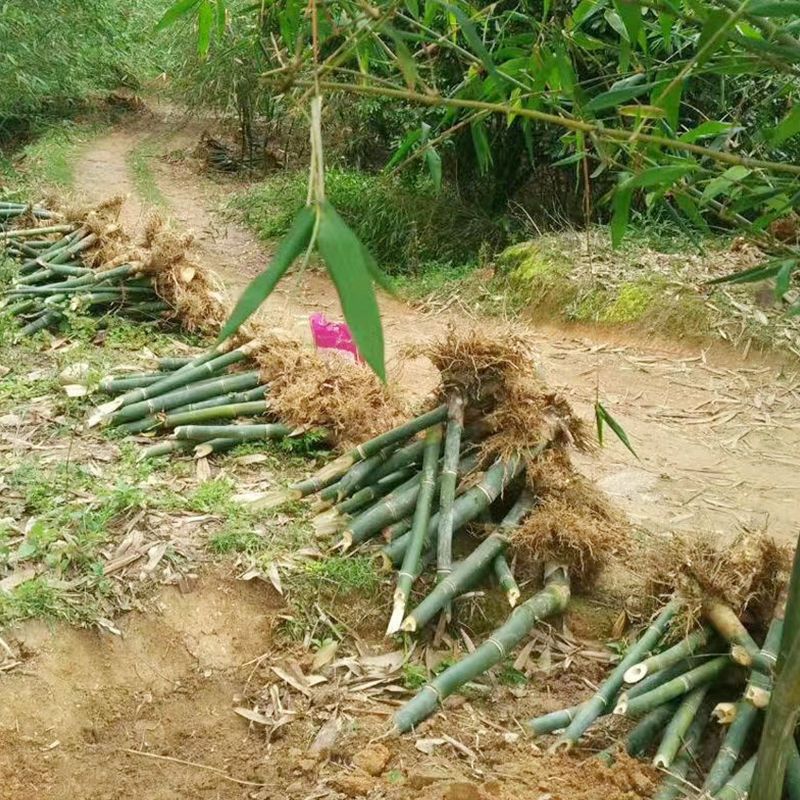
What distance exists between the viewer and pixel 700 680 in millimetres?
2572

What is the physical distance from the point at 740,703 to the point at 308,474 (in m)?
1.83

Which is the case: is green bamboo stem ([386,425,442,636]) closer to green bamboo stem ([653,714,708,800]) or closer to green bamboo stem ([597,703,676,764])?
green bamboo stem ([597,703,676,764])

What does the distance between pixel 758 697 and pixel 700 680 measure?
0.22 meters

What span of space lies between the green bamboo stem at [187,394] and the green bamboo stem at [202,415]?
5 centimetres

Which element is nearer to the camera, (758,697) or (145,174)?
(758,697)

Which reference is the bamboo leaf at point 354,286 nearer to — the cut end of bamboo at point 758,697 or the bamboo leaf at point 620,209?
the bamboo leaf at point 620,209

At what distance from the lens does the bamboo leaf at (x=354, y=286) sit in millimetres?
804

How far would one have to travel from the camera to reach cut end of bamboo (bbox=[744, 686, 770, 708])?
7.77 ft

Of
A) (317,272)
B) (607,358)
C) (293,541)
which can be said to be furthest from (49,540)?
(317,272)

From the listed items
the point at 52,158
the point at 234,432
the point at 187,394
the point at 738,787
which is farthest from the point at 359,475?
the point at 52,158

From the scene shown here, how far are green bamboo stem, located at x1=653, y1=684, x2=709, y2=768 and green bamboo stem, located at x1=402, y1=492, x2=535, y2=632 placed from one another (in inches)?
29.3

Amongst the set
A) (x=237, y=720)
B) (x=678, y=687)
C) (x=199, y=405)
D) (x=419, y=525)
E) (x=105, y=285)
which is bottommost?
(x=237, y=720)

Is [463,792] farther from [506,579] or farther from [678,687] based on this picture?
[506,579]

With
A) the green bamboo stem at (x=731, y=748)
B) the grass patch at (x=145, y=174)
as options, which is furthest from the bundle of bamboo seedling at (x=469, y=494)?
the grass patch at (x=145, y=174)
